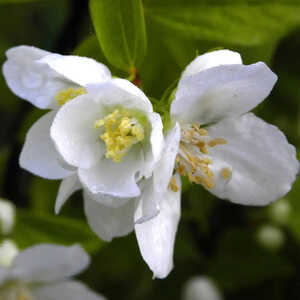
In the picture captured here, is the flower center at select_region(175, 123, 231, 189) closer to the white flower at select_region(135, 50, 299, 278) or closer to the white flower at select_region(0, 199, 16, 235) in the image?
the white flower at select_region(135, 50, 299, 278)

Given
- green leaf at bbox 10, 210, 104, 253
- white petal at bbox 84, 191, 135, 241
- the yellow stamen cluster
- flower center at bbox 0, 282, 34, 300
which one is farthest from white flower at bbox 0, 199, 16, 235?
the yellow stamen cluster

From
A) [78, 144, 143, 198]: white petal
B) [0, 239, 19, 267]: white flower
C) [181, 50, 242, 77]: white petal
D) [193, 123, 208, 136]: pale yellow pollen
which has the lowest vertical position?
[0, 239, 19, 267]: white flower

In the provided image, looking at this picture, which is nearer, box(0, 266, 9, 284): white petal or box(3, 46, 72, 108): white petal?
box(3, 46, 72, 108): white petal

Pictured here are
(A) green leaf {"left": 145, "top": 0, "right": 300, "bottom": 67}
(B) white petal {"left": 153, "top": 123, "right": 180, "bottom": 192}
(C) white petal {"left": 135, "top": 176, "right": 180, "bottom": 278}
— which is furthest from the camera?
(A) green leaf {"left": 145, "top": 0, "right": 300, "bottom": 67}

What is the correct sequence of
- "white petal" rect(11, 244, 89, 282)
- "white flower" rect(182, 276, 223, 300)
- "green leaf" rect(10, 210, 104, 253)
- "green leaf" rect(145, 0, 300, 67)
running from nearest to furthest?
"green leaf" rect(145, 0, 300, 67) < "white petal" rect(11, 244, 89, 282) < "green leaf" rect(10, 210, 104, 253) < "white flower" rect(182, 276, 223, 300)

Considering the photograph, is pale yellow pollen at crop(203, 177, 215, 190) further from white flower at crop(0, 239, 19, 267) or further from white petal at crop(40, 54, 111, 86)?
white flower at crop(0, 239, 19, 267)

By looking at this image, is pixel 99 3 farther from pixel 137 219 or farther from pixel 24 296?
pixel 24 296

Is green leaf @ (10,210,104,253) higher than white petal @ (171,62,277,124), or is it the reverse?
white petal @ (171,62,277,124)

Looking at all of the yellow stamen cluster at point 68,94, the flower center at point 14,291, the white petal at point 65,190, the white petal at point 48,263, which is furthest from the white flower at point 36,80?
the flower center at point 14,291
